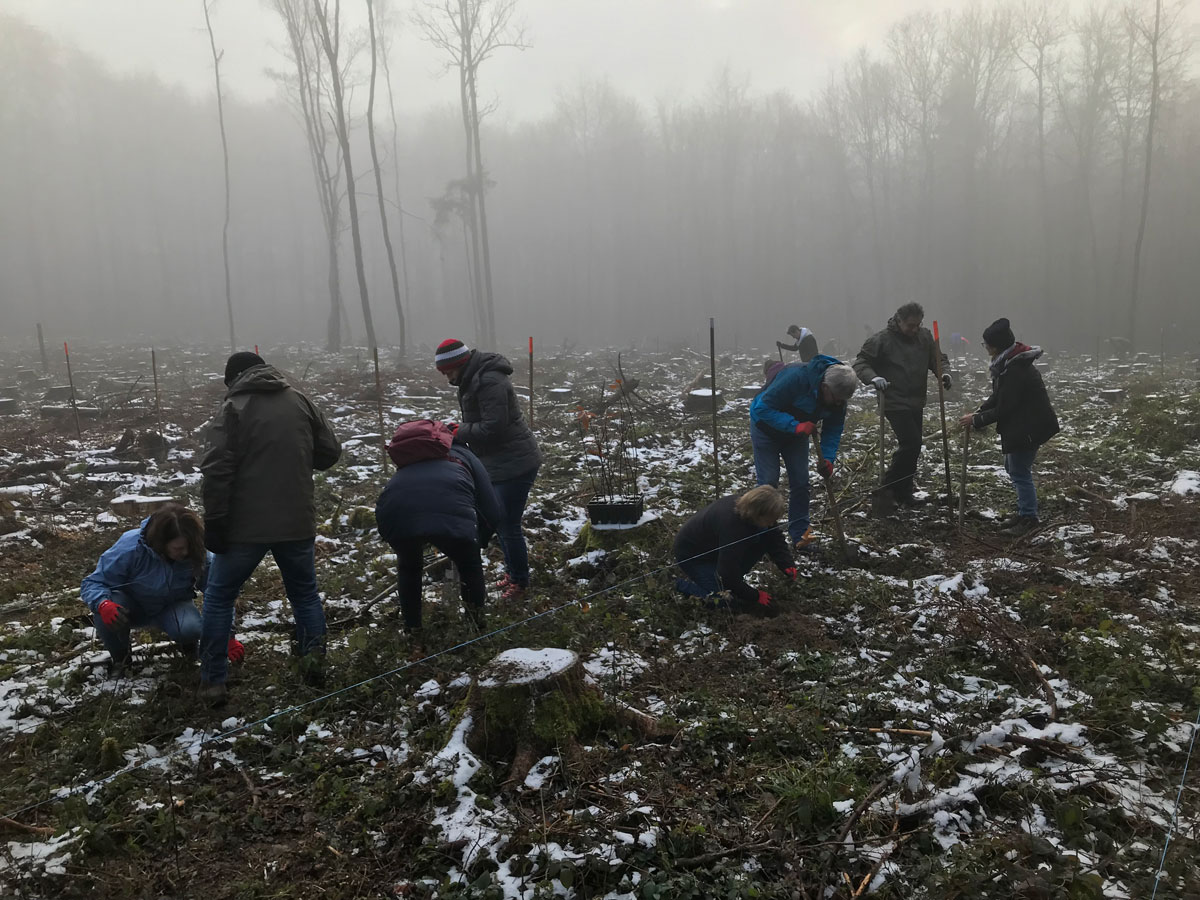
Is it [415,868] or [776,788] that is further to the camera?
[776,788]

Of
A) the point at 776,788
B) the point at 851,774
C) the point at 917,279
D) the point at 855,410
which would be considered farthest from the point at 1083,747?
the point at 917,279

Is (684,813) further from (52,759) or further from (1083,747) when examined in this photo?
(52,759)

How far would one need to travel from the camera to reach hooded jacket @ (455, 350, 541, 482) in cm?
468

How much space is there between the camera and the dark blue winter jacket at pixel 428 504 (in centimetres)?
384

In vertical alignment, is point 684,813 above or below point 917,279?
below

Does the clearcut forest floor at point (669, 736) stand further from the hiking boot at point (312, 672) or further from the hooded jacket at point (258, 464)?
the hooded jacket at point (258, 464)

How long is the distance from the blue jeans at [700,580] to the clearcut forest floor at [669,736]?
4.7 inches

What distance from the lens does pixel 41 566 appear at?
5.71 meters

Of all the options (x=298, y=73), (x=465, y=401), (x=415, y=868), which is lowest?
(x=415, y=868)

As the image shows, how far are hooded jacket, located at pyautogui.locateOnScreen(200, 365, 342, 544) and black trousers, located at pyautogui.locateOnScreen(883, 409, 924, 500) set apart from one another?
5270mm

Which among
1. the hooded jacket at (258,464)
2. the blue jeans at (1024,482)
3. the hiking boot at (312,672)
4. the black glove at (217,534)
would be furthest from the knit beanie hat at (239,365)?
the blue jeans at (1024,482)

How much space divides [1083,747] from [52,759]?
460 centimetres

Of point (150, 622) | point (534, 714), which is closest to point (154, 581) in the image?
point (150, 622)

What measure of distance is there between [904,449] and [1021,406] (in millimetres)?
1129
